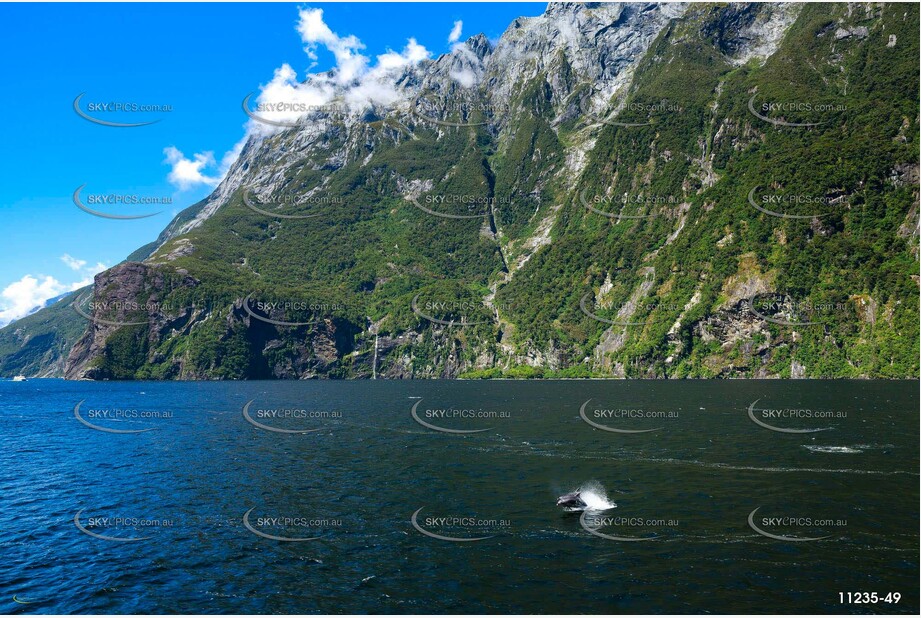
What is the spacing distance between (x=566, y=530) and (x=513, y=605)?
10.4m

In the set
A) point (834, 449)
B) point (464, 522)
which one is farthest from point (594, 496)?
point (834, 449)

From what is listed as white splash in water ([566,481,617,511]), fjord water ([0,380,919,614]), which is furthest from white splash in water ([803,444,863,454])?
white splash in water ([566,481,617,511])

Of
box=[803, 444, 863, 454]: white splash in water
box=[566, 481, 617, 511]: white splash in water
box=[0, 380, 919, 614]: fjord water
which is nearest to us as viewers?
box=[0, 380, 919, 614]: fjord water

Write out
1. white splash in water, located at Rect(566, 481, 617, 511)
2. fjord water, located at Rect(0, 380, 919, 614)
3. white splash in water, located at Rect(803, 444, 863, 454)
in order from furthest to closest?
white splash in water, located at Rect(803, 444, 863, 454)
white splash in water, located at Rect(566, 481, 617, 511)
fjord water, located at Rect(0, 380, 919, 614)

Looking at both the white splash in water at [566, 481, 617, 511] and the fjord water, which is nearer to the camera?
the fjord water

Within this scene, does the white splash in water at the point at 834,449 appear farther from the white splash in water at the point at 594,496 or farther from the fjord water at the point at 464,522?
the white splash in water at the point at 594,496

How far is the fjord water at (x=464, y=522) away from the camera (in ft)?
83.9

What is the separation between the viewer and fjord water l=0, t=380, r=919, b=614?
83.9 ft

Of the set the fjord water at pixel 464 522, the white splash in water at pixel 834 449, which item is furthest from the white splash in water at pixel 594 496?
the white splash in water at pixel 834 449

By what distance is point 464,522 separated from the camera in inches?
1409

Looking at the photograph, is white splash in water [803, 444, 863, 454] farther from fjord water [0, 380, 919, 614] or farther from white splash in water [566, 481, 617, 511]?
white splash in water [566, 481, 617, 511]

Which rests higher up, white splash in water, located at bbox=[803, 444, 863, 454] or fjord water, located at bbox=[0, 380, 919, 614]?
white splash in water, located at bbox=[803, 444, 863, 454]

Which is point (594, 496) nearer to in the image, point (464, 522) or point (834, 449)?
point (464, 522)

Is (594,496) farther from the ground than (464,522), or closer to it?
farther from the ground
